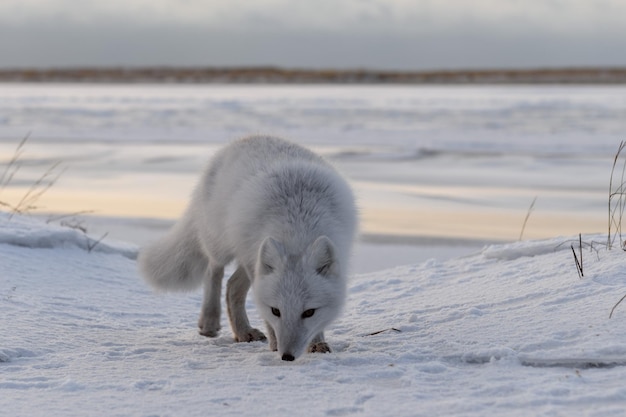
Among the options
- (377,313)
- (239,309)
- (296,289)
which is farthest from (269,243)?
(377,313)

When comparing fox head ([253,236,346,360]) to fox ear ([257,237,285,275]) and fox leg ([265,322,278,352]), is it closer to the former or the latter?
fox ear ([257,237,285,275])

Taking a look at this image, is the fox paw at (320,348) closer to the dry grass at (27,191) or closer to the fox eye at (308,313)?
the fox eye at (308,313)

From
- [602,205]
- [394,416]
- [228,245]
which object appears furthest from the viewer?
[602,205]

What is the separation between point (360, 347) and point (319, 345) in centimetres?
18

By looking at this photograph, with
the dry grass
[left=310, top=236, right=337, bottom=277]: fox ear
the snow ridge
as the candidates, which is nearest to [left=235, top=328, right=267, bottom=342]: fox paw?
[left=310, top=236, right=337, bottom=277]: fox ear

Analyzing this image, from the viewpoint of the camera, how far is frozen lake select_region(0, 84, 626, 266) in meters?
8.06

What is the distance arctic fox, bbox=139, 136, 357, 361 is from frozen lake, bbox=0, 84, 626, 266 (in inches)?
23.1

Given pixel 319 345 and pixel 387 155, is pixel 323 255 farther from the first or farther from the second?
pixel 387 155

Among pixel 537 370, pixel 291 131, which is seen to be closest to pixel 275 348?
pixel 537 370

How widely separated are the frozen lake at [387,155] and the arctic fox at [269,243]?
1.93 feet

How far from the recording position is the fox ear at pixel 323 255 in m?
3.49

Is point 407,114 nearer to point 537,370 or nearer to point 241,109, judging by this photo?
point 241,109

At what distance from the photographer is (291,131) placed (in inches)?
688

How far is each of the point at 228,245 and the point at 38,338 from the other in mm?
929
